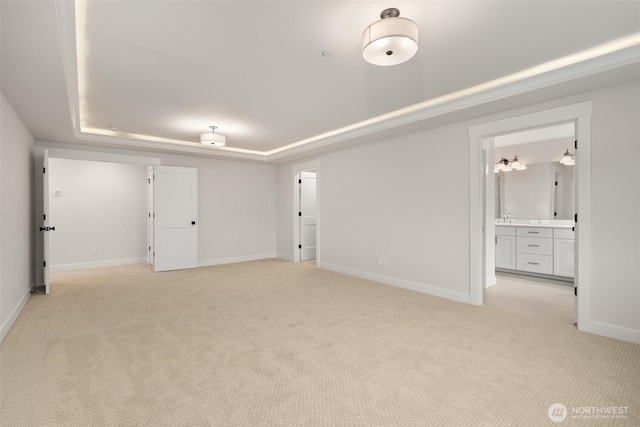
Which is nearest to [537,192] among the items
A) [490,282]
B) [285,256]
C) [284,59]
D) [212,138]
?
[490,282]

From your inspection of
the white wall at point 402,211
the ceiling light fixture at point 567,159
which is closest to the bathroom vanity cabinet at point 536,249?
the ceiling light fixture at point 567,159

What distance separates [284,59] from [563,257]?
5.46 metres

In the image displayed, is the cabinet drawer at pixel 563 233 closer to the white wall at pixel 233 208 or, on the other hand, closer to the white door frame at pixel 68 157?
the white wall at pixel 233 208

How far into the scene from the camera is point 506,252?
595cm

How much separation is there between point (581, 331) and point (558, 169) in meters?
3.81

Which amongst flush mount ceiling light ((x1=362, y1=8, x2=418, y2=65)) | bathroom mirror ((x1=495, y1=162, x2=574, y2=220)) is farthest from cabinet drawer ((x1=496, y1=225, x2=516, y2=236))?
flush mount ceiling light ((x1=362, y1=8, x2=418, y2=65))

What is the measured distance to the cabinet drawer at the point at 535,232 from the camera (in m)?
5.42

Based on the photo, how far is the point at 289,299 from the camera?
14.0 ft

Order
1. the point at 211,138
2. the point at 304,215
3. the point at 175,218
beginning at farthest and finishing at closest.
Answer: the point at 304,215 < the point at 175,218 < the point at 211,138

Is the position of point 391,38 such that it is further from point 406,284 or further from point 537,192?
point 537,192

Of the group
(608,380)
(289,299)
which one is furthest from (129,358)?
(608,380)

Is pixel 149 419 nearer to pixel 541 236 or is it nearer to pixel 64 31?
pixel 64 31

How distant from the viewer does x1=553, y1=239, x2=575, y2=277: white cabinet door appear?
521cm

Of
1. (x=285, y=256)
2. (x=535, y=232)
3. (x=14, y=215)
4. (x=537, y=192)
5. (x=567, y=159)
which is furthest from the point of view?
(x=285, y=256)
